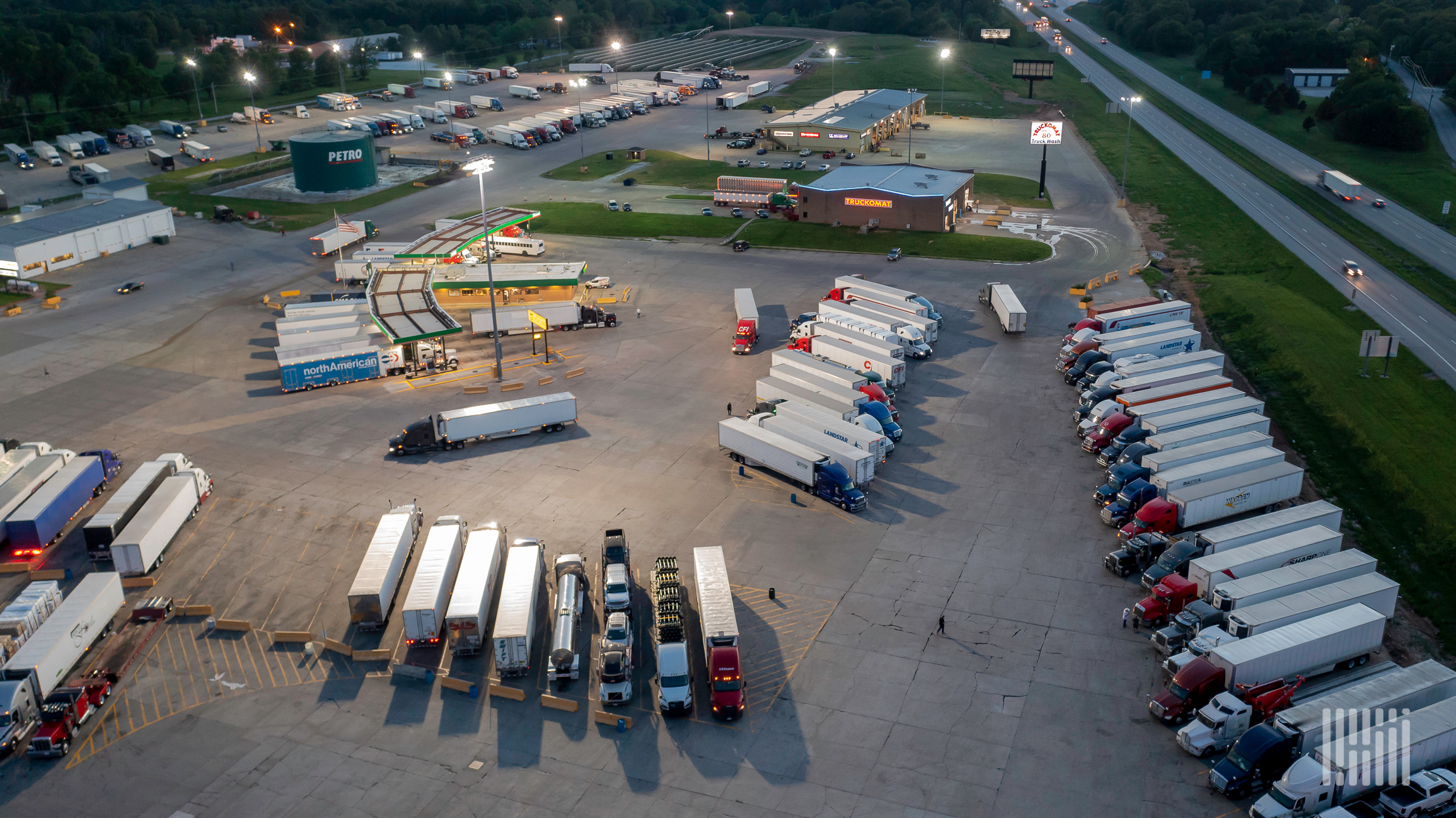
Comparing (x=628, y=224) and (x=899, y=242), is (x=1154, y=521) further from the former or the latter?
(x=628, y=224)

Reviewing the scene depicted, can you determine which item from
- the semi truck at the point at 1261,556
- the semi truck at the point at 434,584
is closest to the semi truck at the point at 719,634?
the semi truck at the point at 434,584

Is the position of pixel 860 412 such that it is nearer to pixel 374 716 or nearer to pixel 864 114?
pixel 374 716

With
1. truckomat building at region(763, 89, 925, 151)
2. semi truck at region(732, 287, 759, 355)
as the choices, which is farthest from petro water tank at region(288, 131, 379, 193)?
semi truck at region(732, 287, 759, 355)

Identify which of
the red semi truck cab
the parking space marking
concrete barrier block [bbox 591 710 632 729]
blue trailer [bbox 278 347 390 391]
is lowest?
concrete barrier block [bbox 591 710 632 729]

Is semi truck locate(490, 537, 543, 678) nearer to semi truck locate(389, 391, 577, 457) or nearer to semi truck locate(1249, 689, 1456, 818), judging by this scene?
semi truck locate(389, 391, 577, 457)

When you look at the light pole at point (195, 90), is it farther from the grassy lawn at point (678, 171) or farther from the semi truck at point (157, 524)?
the semi truck at point (157, 524)

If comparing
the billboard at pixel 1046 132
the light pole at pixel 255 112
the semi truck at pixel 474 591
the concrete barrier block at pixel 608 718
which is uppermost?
the light pole at pixel 255 112

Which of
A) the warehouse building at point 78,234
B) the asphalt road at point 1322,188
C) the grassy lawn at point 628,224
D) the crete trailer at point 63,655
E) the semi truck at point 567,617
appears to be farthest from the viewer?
the grassy lawn at point 628,224
